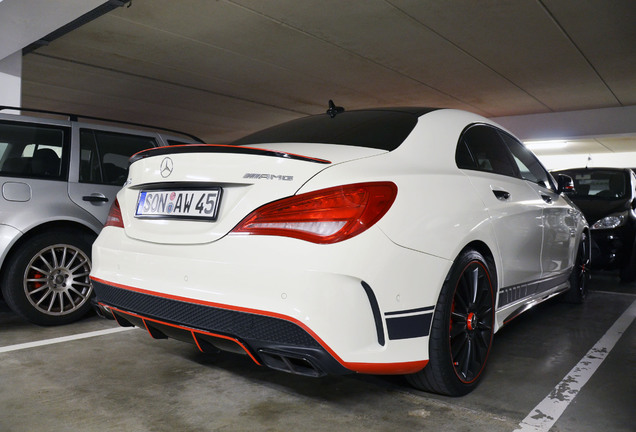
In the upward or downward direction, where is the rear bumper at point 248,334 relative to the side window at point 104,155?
downward

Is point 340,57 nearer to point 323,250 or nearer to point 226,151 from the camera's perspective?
point 226,151

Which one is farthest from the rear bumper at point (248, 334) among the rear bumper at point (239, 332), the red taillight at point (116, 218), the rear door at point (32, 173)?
the rear door at point (32, 173)

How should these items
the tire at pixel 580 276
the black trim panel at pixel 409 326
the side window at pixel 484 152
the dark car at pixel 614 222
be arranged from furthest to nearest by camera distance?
the dark car at pixel 614 222, the tire at pixel 580 276, the side window at pixel 484 152, the black trim panel at pixel 409 326

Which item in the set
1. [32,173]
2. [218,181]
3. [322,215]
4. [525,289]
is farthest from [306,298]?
[32,173]

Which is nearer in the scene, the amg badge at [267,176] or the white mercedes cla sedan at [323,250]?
the white mercedes cla sedan at [323,250]

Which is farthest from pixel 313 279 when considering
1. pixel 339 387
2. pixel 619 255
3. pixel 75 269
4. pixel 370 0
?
pixel 619 255

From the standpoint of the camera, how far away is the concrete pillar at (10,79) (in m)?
6.48

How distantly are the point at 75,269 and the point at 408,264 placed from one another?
2794 mm

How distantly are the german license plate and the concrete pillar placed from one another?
5.06m

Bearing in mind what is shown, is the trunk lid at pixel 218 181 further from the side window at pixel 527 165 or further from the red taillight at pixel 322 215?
the side window at pixel 527 165

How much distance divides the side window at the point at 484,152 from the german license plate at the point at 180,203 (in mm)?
1235

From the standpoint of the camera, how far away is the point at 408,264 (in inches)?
84.2

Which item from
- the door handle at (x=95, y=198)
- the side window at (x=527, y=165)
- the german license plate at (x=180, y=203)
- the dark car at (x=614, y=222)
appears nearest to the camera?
the german license plate at (x=180, y=203)

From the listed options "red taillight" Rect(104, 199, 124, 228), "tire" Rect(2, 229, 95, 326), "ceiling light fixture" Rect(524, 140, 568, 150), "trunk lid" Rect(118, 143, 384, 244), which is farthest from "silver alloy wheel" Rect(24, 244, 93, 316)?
"ceiling light fixture" Rect(524, 140, 568, 150)
